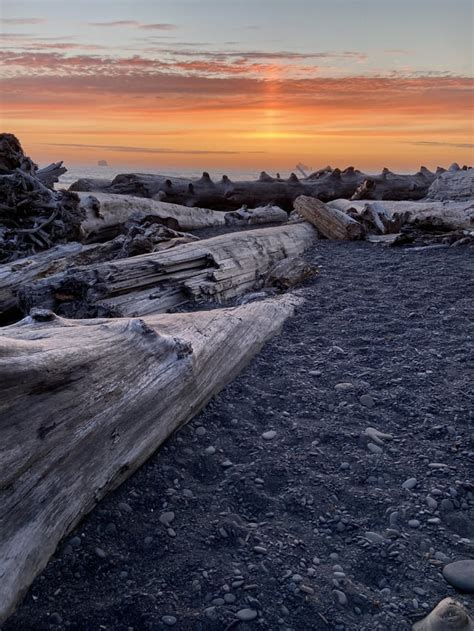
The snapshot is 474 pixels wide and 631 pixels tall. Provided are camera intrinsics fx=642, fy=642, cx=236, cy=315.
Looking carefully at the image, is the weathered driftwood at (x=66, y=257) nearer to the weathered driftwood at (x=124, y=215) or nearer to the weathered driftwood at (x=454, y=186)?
the weathered driftwood at (x=124, y=215)

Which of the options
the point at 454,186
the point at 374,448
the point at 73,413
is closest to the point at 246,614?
the point at 73,413

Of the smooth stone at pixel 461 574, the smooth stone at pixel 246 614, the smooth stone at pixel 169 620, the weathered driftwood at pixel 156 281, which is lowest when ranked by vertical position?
the weathered driftwood at pixel 156 281

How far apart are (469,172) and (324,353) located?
35.7 ft

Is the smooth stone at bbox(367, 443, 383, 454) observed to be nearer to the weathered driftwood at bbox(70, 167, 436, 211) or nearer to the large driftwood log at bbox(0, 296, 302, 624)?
the large driftwood log at bbox(0, 296, 302, 624)

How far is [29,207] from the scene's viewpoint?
9.73 meters

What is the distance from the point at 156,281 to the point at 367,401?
2.98m

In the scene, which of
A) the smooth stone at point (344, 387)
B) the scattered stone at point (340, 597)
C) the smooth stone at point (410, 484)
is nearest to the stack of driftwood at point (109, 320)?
the smooth stone at point (344, 387)

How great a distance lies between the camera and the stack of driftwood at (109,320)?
2.82 meters

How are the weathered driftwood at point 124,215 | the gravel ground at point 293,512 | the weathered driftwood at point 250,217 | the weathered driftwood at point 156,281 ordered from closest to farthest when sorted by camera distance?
the gravel ground at point 293,512, the weathered driftwood at point 156,281, the weathered driftwood at point 124,215, the weathered driftwood at point 250,217

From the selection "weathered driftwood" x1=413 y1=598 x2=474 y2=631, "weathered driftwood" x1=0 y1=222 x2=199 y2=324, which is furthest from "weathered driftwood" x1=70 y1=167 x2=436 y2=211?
"weathered driftwood" x1=413 y1=598 x2=474 y2=631

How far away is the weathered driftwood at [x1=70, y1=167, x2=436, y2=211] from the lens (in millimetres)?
15594

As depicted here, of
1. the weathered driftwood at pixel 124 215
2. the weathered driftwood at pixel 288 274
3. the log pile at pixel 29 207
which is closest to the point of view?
the weathered driftwood at pixel 288 274

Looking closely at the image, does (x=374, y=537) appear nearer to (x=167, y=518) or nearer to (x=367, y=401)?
(x=167, y=518)

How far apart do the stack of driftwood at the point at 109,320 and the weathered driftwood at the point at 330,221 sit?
26 millimetres
